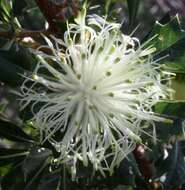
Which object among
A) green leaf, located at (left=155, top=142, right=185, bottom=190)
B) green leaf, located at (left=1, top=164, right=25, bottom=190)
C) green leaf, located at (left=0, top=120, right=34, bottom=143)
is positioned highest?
green leaf, located at (left=155, top=142, right=185, bottom=190)

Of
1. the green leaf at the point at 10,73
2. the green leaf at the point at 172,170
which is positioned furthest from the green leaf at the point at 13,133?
the green leaf at the point at 172,170

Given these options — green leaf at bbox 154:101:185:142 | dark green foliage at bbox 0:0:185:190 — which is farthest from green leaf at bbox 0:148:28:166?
green leaf at bbox 154:101:185:142

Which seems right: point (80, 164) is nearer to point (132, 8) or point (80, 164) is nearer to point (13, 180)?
point (13, 180)

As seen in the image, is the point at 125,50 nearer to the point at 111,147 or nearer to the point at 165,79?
the point at 165,79

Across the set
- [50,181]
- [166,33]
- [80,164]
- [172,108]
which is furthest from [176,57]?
[50,181]

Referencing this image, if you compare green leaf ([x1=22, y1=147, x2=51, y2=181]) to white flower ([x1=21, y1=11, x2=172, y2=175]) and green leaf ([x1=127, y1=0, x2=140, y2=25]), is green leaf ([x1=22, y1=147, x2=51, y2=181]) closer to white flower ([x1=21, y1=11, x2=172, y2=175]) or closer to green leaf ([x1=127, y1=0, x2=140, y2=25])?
white flower ([x1=21, y1=11, x2=172, y2=175])

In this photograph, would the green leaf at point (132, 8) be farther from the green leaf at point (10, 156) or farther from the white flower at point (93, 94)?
the green leaf at point (10, 156)
